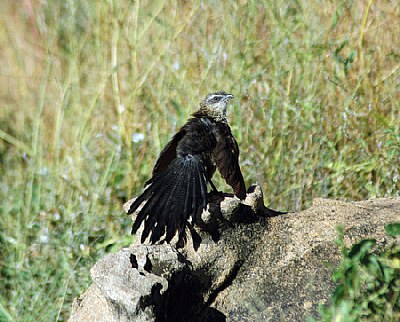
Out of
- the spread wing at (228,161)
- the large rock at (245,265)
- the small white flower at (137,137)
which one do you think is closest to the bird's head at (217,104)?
the spread wing at (228,161)

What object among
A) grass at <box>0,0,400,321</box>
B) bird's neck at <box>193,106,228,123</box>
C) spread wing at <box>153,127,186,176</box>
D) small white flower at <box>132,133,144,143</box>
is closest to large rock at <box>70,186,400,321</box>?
spread wing at <box>153,127,186,176</box>

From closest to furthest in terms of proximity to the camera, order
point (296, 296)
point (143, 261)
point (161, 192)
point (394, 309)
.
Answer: point (394, 309) → point (143, 261) → point (296, 296) → point (161, 192)

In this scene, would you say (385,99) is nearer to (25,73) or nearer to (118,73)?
(118,73)

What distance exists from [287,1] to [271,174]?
1416 millimetres

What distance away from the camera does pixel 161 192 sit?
3.74 metres

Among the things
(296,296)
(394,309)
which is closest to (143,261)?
(296,296)

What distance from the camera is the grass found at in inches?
187

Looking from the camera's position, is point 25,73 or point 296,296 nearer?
point 296,296

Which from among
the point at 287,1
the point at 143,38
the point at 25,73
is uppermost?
the point at 287,1

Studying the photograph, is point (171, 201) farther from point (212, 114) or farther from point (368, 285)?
point (368, 285)

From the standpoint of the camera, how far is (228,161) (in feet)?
13.9

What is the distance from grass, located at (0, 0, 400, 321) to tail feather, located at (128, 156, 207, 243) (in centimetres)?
101

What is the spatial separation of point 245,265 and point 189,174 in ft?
2.11

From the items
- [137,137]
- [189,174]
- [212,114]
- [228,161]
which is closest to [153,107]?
[137,137]
